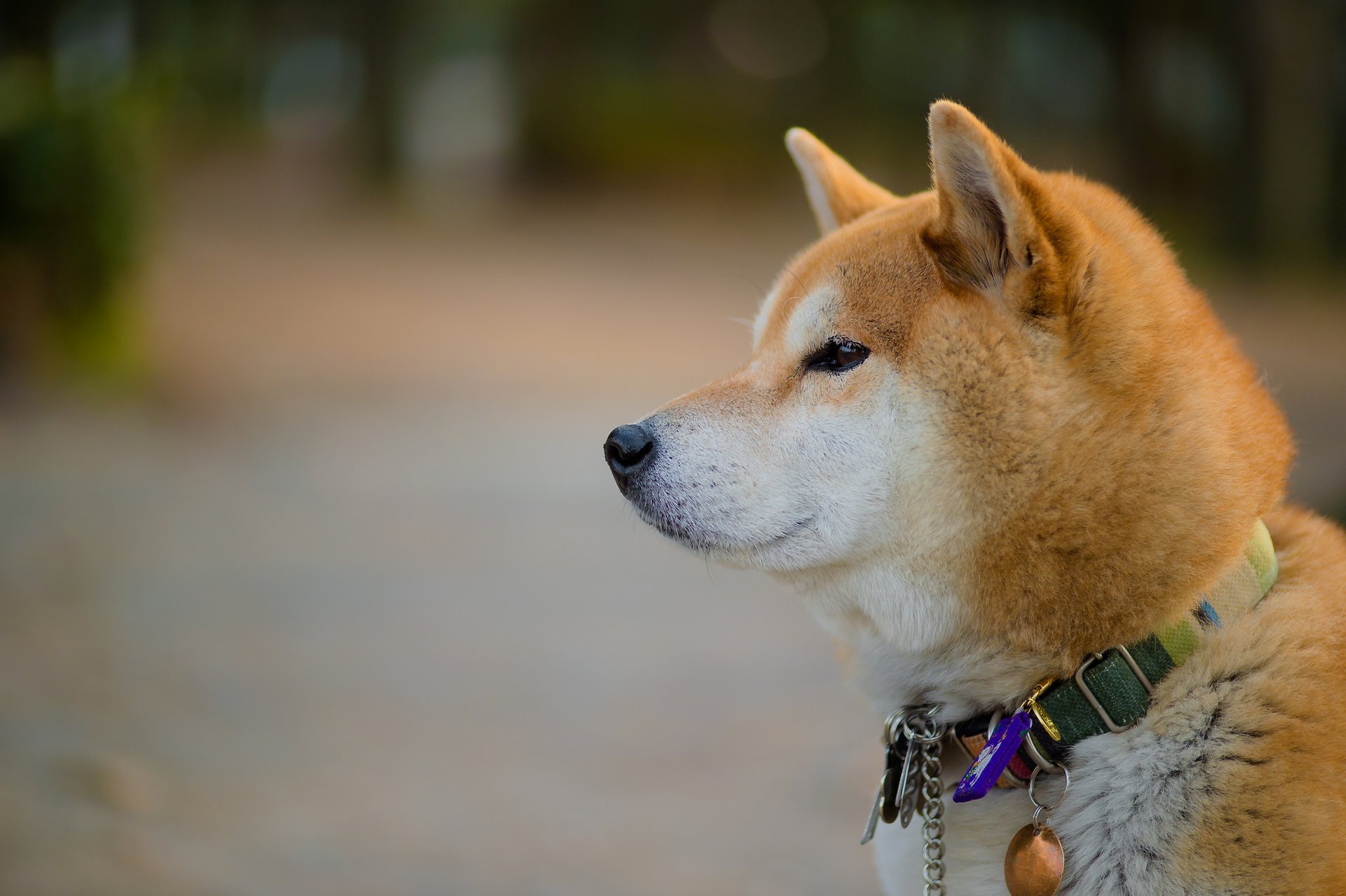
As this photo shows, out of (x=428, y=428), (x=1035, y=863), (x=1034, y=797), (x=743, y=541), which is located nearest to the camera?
(x=1035, y=863)

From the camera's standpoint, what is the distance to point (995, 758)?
1.91m

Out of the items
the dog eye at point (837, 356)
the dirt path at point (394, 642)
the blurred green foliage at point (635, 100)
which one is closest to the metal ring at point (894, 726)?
the dog eye at point (837, 356)

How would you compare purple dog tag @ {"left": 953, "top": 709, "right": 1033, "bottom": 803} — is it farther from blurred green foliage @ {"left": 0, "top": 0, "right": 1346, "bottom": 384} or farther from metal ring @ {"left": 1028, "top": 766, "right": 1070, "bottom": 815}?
blurred green foliage @ {"left": 0, "top": 0, "right": 1346, "bottom": 384}

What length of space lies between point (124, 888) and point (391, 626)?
2.36 meters

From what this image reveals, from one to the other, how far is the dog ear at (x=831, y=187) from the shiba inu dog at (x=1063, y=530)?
0.53m

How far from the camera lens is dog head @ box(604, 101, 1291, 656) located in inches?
76.0

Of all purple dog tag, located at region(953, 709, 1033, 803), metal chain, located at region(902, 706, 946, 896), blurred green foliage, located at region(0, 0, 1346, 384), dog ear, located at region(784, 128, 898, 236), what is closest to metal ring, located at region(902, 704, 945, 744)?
metal chain, located at region(902, 706, 946, 896)

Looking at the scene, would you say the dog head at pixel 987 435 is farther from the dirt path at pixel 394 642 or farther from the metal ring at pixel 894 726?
the dirt path at pixel 394 642

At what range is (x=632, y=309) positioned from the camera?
13141mm

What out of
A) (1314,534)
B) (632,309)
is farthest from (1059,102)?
(1314,534)

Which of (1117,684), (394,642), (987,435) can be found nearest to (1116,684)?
(1117,684)

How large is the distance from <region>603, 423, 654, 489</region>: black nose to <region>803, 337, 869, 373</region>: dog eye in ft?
1.16

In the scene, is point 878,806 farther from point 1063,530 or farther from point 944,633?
point 1063,530

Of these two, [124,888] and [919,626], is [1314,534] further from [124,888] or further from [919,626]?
[124,888]
